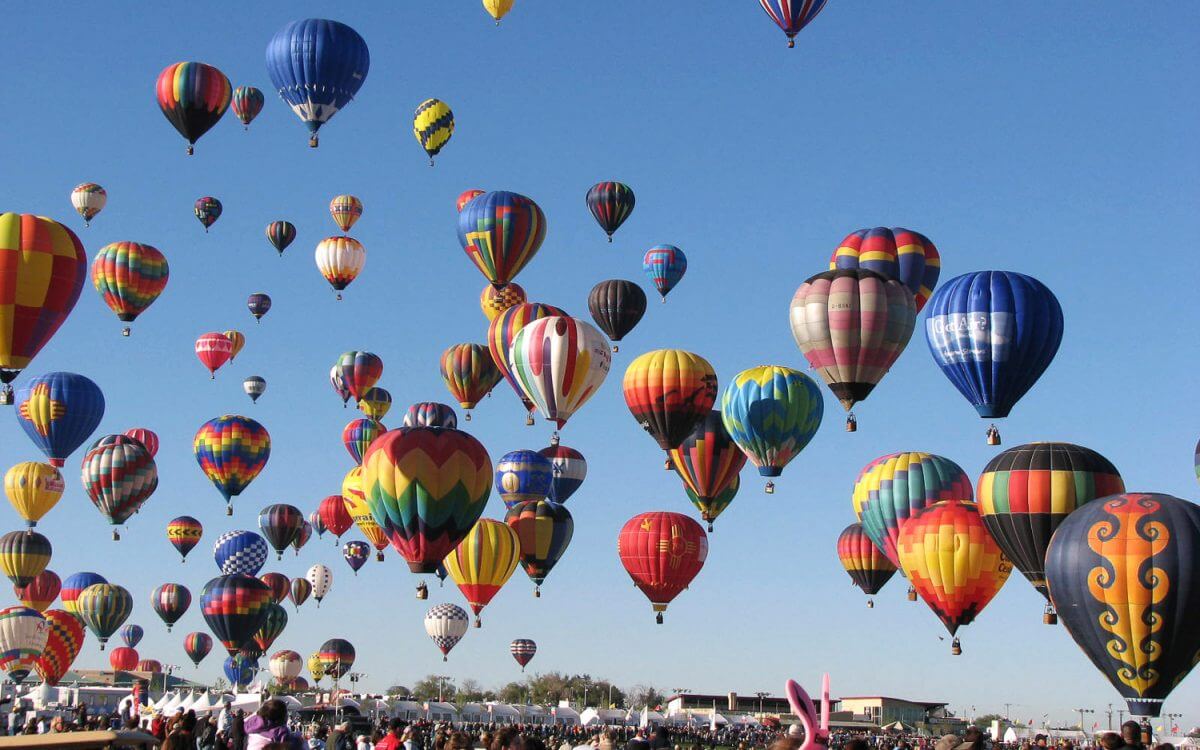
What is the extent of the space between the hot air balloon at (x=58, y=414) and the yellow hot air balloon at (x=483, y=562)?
1189 centimetres

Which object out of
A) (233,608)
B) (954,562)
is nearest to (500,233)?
(954,562)

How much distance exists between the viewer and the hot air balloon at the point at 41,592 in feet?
157

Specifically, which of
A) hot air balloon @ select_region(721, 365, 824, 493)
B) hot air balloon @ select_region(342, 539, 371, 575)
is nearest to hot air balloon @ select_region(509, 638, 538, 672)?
hot air balloon @ select_region(342, 539, 371, 575)

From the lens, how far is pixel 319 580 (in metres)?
58.2

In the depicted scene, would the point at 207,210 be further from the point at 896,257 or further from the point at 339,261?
the point at 896,257

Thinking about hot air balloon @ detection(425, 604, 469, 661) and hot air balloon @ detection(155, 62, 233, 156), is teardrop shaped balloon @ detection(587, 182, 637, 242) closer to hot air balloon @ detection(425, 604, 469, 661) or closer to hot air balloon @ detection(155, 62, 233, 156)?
hot air balloon @ detection(155, 62, 233, 156)

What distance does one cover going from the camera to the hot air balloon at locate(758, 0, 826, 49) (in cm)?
3067

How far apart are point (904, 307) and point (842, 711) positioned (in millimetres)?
78572

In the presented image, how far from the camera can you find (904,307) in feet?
98.3

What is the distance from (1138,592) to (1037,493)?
6.66 meters

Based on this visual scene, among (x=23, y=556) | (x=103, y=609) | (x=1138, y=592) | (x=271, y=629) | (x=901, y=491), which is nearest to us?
(x=1138, y=592)

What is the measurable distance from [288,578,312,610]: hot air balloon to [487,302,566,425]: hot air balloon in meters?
25.7

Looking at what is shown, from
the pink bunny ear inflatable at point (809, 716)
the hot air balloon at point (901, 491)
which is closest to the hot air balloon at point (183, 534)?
the hot air balloon at point (901, 491)

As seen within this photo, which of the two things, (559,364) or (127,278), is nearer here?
(559,364)
